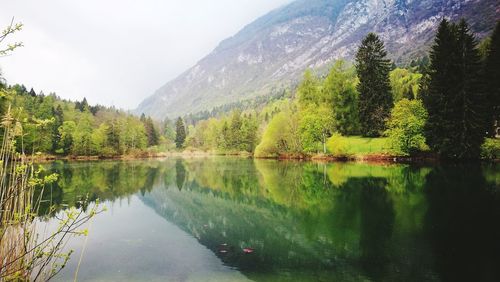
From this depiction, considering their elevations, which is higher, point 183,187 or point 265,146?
point 265,146

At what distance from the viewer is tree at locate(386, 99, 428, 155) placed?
55.8 metres

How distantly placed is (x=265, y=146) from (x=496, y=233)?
237 feet

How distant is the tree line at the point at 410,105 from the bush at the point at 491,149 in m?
0.70

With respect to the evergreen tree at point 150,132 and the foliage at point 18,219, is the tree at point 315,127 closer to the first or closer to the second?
the foliage at point 18,219

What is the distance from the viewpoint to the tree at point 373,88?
67375 mm

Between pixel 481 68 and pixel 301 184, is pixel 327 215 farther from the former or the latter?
pixel 481 68

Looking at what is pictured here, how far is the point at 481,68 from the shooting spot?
166ft

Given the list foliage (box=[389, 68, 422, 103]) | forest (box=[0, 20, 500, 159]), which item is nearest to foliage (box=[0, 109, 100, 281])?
forest (box=[0, 20, 500, 159])

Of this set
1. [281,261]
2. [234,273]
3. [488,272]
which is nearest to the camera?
[488,272]

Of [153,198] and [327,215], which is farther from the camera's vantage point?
→ [153,198]

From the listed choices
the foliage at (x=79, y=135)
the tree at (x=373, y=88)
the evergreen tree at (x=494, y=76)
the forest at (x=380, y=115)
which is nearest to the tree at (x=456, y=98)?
the forest at (x=380, y=115)

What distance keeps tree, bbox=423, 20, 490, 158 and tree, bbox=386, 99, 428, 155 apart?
2.26m

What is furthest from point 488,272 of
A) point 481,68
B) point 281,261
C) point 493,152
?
point 481,68

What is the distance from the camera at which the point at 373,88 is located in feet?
228
